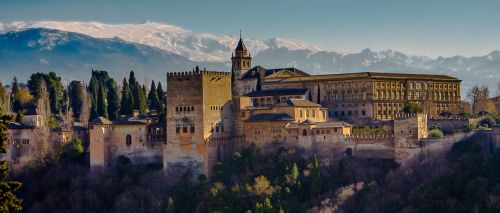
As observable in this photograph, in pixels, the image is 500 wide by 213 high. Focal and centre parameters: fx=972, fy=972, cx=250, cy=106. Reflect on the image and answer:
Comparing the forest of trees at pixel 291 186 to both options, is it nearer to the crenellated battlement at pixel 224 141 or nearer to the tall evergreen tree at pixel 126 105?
the crenellated battlement at pixel 224 141

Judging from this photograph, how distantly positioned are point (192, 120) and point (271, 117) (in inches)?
185

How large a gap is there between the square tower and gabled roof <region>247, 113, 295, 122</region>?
1776mm

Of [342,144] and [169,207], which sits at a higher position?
[342,144]

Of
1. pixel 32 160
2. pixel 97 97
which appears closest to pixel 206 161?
pixel 32 160

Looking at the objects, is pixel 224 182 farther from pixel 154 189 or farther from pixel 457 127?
pixel 457 127

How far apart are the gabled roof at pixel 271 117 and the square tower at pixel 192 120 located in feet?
5.83

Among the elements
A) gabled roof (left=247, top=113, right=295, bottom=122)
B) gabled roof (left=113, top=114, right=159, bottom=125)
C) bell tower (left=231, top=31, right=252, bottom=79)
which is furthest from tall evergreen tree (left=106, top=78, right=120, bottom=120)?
gabled roof (left=247, top=113, right=295, bottom=122)

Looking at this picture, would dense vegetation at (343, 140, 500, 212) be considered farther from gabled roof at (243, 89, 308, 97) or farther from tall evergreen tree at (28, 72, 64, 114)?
tall evergreen tree at (28, 72, 64, 114)

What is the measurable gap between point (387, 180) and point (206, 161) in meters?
11.2

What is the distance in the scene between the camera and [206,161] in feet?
188

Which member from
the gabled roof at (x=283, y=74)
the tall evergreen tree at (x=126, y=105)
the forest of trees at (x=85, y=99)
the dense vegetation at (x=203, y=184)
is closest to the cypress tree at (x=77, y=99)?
the forest of trees at (x=85, y=99)

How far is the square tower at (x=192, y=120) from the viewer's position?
5744 cm

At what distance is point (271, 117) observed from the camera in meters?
57.6

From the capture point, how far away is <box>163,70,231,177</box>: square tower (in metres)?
57.4
